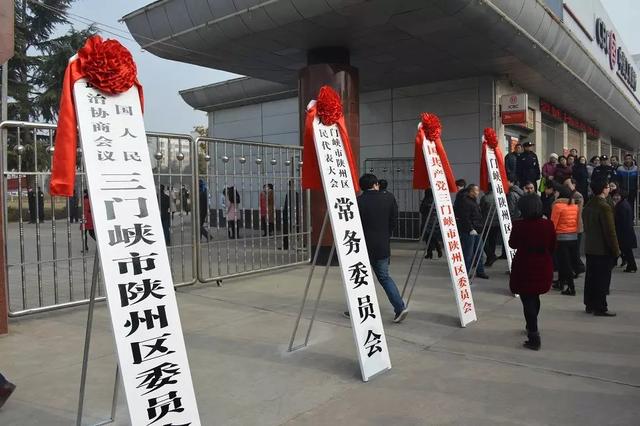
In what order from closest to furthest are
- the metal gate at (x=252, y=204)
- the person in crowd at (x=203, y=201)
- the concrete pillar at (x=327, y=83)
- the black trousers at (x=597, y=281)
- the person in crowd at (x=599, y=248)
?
the person in crowd at (x=599, y=248) → the black trousers at (x=597, y=281) → the person in crowd at (x=203, y=201) → the metal gate at (x=252, y=204) → the concrete pillar at (x=327, y=83)

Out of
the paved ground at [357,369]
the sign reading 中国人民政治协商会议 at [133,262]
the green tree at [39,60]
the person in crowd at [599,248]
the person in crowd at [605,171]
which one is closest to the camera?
the sign reading 中国人民政治协商会议 at [133,262]

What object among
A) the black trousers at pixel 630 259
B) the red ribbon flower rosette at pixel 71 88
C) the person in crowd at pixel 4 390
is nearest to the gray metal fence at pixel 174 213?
the person in crowd at pixel 4 390

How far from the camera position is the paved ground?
11.3 ft

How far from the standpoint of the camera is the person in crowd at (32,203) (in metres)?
5.76

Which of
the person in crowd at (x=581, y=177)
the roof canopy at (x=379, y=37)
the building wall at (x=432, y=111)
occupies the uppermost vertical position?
the roof canopy at (x=379, y=37)

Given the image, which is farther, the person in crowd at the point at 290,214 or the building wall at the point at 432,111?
the building wall at the point at 432,111

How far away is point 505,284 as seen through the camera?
7941 mm

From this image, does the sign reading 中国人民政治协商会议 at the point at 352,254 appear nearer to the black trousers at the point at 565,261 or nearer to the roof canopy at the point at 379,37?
the black trousers at the point at 565,261

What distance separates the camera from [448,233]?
567cm

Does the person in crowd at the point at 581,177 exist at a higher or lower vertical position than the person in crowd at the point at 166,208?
higher

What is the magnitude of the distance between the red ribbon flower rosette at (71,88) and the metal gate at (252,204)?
4.45m

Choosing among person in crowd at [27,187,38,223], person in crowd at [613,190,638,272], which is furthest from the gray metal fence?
person in crowd at [613,190,638,272]

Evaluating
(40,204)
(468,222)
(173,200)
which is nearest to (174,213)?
(173,200)

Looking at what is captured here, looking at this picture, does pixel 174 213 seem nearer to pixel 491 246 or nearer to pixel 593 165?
pixel 491 246
